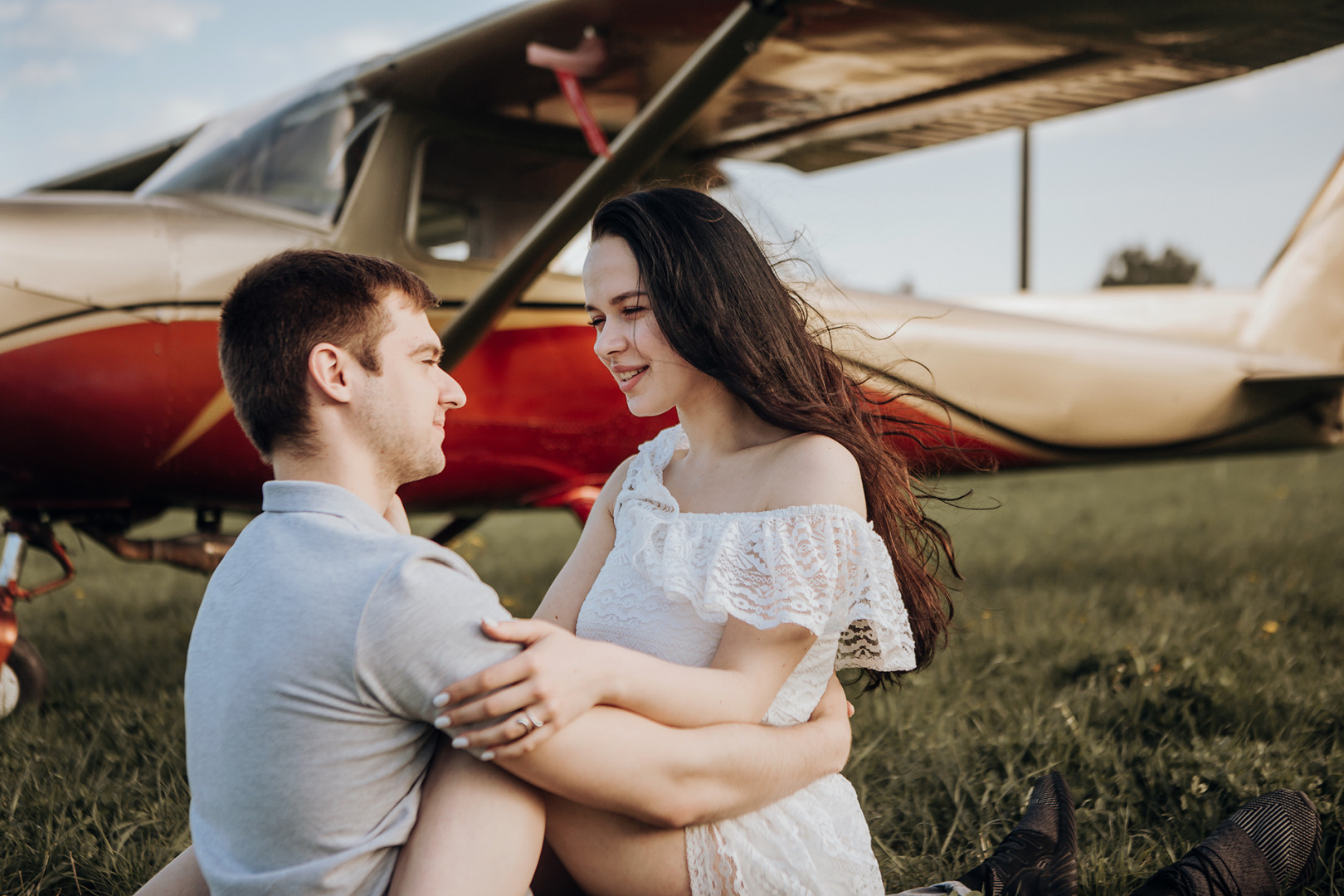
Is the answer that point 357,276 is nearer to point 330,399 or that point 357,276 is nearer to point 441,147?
point 330,399

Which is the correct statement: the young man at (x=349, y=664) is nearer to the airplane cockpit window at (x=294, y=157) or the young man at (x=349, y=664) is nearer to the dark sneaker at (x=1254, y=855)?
the dark sneaker at (x=1254, y=855)

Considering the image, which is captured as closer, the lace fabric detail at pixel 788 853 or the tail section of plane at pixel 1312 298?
the lace fabric detail at pixel 788 853

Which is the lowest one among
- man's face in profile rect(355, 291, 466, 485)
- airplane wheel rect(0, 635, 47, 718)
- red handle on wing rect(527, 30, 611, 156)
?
airplane wheel rect(0, 635, 47, 718)

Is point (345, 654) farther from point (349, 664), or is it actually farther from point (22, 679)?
point (22, 679)

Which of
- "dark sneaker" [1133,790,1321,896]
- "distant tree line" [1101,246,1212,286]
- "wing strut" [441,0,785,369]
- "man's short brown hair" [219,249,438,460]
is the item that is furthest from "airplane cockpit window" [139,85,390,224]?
"distant tree line" [1101,246,1212,286]

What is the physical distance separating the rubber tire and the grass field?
0.08m

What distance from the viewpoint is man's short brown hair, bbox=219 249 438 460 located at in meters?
1.19

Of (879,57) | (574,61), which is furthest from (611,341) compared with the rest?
(879,57)

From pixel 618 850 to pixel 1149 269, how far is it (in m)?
51.5

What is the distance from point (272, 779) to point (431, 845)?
19 cm

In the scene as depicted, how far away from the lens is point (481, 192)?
3965 mm

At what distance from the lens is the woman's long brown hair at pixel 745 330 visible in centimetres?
157

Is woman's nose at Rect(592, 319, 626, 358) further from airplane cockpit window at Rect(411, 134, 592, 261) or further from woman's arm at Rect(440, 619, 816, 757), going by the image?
airplane cockpit window at Rect(411, 134, 592, 261)

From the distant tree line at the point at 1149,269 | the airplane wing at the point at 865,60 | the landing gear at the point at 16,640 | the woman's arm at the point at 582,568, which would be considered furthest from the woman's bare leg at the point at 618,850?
the distant tree line at the point at 1149,269
